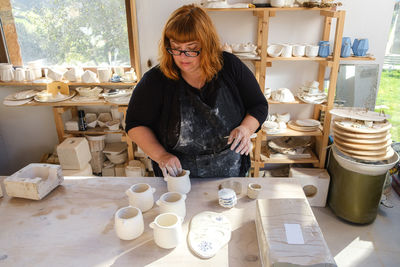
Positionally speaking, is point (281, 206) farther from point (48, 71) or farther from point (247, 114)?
point (48, 71)

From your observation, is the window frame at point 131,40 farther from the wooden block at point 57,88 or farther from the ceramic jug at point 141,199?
the ceramic jug at point 141,199

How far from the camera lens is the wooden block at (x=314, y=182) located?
303 cm

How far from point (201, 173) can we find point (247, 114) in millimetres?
438

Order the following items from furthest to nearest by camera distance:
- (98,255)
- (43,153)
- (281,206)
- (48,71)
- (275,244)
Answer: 1. (43,153)
2. (48,71)
3. (281,206)
4. (98,255)
5. (275,244)

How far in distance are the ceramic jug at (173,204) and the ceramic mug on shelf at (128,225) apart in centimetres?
10

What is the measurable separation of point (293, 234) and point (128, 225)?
630 mm

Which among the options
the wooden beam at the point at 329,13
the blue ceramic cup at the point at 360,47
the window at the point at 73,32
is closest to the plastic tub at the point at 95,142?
the window at the point at 73,32

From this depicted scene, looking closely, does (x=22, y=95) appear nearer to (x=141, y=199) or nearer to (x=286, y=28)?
(x=141, y=199)

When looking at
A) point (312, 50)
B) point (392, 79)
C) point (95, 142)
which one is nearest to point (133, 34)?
point (95, 142)

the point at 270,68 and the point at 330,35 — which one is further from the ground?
the point at 330,35

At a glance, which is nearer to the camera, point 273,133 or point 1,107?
point 273,133

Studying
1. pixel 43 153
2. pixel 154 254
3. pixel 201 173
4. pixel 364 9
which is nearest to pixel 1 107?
pixel 43 153

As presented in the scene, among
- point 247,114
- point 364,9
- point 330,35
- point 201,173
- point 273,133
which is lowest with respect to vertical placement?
point 273,133

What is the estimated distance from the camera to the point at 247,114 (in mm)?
1788
